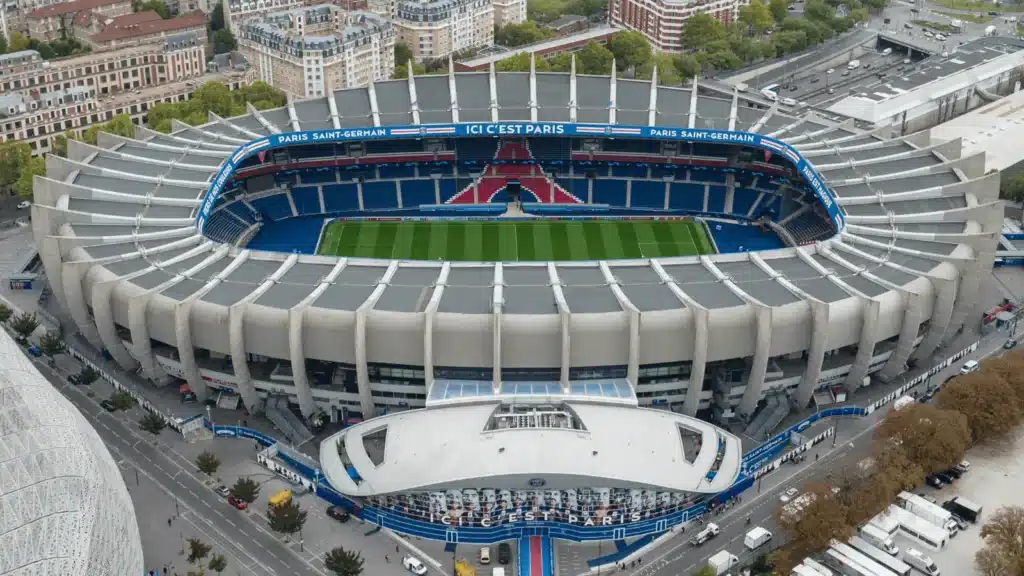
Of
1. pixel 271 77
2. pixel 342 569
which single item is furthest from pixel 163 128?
pixel 342 569

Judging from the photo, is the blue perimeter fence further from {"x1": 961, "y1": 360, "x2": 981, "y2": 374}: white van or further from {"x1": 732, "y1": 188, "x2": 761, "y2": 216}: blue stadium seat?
{"x1": 732, "y1": 188, "x2": 761, "y2": 216}: blue stadium seat

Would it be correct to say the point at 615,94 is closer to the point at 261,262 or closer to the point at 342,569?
the point at 261,262

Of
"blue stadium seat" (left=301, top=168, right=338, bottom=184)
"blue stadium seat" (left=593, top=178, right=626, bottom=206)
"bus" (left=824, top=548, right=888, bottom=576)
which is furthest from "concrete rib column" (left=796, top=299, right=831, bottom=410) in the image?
"blue stadium seat" (left=301, top=168, right=338, bottom=184)

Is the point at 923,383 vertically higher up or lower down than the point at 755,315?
lower down

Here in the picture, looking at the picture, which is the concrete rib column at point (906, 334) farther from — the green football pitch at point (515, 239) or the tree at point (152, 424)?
the tree at point (152, 424)

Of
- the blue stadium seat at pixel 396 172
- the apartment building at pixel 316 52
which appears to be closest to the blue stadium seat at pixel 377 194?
the blue stadium seat at pixel 396 172

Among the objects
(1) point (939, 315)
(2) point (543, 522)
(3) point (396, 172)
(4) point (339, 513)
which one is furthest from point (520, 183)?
(2) point (543, 522)
